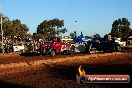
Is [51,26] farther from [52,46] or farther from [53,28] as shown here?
[52,46]

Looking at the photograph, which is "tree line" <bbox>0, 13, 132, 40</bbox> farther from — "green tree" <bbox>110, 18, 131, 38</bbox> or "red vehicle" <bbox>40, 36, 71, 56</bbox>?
"red vehicle" <bbox>40, 36, 71, 56</bbox>

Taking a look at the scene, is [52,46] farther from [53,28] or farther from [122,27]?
[122,27]

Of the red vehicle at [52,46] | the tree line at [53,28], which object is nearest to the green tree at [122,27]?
the tree line at [53,28]

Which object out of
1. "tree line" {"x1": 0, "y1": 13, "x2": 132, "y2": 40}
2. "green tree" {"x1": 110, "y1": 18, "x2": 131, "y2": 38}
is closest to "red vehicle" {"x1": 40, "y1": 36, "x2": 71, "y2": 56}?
"tree line" {"x1": 0, "y1": 13, "x2": 132, "y2": 40}

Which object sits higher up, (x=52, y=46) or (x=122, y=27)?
(x=122, y=27)

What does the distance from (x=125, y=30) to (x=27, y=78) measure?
9430cm

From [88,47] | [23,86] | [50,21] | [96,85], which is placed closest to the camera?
[96,85]

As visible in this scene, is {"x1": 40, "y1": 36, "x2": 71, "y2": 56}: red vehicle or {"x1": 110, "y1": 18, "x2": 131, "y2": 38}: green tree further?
{"x1": 110, "y1": 18, "x2": 131, "y2": 38}: green tree

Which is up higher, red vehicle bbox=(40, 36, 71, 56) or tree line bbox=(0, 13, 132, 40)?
tree line bbox=(0, 13, 132, 40)

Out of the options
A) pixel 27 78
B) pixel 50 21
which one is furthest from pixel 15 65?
pixel 50 21

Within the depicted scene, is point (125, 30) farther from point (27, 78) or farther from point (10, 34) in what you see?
point (27, 78)

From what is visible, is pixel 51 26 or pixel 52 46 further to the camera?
pixel 51 26

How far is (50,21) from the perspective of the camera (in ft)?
330

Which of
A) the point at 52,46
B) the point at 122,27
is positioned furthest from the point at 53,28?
the point at 52,46
